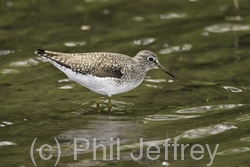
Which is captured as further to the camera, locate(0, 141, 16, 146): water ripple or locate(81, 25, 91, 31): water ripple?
locate(81, 25, 91, 31): water ripple

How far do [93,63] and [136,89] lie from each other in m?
1.62

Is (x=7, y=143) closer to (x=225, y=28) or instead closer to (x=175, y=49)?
(x=175, y=49)

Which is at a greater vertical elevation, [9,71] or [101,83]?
[9,71]

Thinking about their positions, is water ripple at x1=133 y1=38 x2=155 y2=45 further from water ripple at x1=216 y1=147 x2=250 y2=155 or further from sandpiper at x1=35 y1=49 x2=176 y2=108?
water ripple at x1=216 y1=147 x2=250 y2=155

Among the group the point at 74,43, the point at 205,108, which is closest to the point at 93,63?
the point at 205,108

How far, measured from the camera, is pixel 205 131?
1088cm

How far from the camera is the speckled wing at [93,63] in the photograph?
12.4 metres

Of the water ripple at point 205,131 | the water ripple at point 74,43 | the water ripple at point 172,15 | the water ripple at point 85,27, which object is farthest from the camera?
the water ripple at point 172,15

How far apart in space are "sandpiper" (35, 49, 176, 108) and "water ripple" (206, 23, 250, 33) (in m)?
4.24

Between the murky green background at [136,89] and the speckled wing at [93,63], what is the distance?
2.60 ft

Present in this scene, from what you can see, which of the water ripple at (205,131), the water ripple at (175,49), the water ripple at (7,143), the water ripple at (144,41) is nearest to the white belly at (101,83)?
the water ripple at (205,131)

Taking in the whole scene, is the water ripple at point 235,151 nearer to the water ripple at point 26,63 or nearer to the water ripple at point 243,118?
the water ripple at point 243,118

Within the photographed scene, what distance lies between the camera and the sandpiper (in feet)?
40.5

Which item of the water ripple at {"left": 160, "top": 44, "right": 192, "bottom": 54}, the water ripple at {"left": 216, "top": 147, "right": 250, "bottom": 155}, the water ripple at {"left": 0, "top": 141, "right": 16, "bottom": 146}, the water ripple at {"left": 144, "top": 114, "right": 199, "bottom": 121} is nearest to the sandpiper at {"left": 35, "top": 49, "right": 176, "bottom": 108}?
the water ripple at {"left": 144, "top": 114, "right": 199, "bottom": 121}
